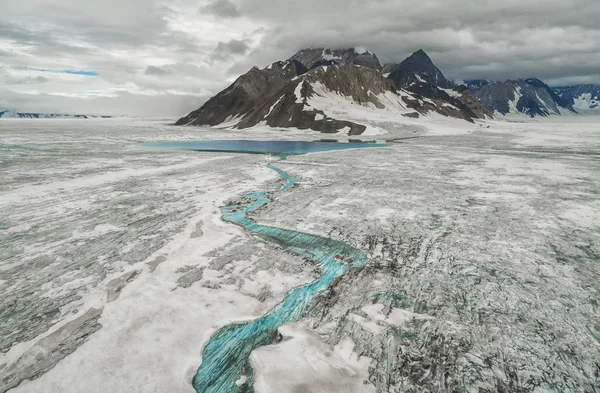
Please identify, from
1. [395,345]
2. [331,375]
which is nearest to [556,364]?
[395,345]

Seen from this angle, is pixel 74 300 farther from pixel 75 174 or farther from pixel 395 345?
pixel 75 174

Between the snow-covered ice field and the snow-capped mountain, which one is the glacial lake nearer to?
the snow-covered ice field

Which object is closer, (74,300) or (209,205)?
(74,300)

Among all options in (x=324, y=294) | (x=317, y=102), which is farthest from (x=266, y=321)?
(x=317, y=102)

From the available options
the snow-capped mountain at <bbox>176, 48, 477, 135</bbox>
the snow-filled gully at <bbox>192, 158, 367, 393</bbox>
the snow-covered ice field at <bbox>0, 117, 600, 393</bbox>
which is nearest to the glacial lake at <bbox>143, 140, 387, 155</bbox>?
the snow-covered ice field at <bbox>0, 117, 600, 393</bbox>

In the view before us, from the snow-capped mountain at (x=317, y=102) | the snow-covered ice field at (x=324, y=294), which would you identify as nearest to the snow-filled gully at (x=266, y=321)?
the snow-covered ice field at (x=324, y=294)
